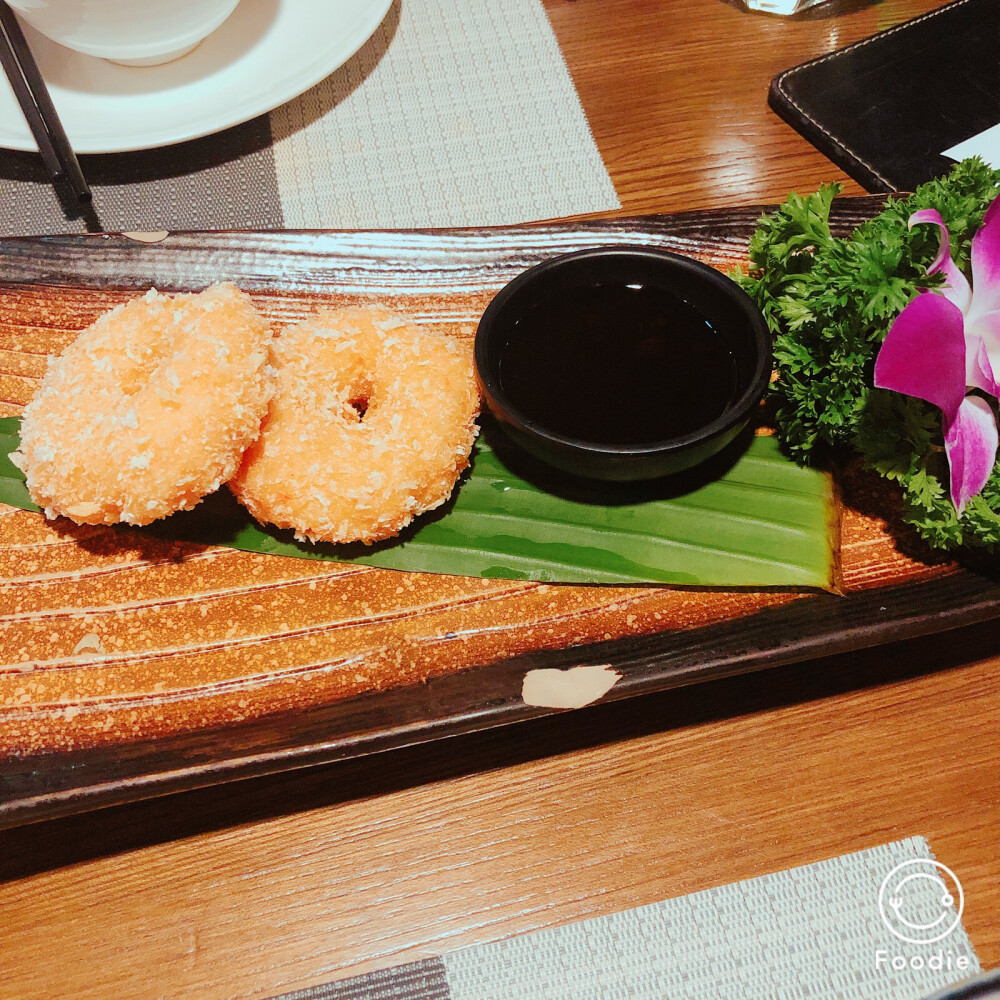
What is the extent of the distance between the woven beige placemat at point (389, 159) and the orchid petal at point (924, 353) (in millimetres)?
1175

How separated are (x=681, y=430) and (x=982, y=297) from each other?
1.77 ft

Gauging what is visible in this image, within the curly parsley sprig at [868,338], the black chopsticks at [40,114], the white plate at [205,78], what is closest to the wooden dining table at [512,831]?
the curly parsley sprig at [868,338]

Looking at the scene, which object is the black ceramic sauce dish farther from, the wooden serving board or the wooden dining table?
the wooden dining table

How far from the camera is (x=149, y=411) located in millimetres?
1355

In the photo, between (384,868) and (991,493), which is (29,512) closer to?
(384,868)

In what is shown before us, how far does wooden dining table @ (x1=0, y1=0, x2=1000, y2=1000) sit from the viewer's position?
127 cm

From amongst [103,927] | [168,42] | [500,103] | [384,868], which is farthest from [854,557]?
[168,42]

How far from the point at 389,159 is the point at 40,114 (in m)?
0.91

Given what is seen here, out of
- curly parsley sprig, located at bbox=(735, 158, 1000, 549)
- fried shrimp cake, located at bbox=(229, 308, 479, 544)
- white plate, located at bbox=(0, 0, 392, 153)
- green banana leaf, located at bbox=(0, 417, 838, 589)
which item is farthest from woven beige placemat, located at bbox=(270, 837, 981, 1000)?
white plate, located at bbox=(0, 0, 392, 153)

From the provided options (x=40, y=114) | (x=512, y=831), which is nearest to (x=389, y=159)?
(x=40, y=114)

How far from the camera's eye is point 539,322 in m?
1.66

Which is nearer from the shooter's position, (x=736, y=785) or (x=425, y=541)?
(x=736, y=785)

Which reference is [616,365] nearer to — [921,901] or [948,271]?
[948,271]

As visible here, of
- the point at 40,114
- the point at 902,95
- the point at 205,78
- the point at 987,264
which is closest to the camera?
the point at 987,264
